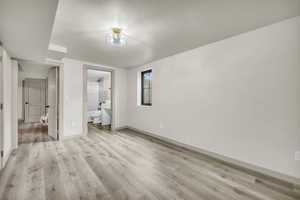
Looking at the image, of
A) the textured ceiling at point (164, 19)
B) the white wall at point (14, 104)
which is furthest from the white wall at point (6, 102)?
the textured ceiling at point (164, 19)

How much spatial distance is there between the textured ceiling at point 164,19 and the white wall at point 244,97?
0.84ft

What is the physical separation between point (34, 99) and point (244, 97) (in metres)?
8.52

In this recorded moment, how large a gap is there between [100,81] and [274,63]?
762cm

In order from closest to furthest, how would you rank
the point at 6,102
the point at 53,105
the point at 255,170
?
1. the point at 255,170
2. the point at 6,102
3. the point at 53,105

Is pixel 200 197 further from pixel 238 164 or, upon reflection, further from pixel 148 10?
pixel 148 10

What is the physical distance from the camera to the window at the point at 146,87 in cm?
439

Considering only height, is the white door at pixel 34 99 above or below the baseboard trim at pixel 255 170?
above

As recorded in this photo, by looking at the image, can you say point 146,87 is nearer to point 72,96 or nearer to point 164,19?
point 72,96

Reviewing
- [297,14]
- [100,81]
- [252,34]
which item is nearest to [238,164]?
[252,34]

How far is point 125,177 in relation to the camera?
6.43 ft

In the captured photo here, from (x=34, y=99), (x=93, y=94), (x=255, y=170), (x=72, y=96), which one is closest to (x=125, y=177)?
(x=255, y=170)

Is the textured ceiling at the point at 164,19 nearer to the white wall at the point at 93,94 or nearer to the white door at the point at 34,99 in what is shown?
the white wall at the point at 93,94

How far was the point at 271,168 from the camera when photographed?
6.51 feet

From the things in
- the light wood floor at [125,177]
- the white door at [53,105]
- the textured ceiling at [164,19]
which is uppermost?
the textured ceiling at [164,19]
